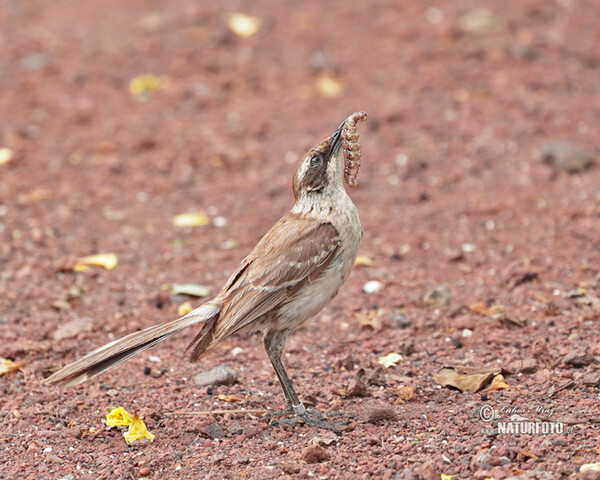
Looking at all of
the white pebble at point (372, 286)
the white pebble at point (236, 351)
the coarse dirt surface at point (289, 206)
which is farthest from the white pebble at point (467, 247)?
the white pebble at point (236, 351)

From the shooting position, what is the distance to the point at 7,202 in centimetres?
938

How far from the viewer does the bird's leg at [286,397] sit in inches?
212

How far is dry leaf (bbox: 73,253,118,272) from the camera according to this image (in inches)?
313

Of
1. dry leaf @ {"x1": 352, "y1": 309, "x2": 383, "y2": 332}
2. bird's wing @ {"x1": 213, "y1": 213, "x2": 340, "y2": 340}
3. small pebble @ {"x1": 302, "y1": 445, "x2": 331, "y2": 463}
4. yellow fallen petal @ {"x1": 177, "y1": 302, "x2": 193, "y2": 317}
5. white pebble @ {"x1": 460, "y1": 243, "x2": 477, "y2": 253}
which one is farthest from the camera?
white pebble @ {"x1": 460, "y1": 243, "x2": 477, "y2": 253}

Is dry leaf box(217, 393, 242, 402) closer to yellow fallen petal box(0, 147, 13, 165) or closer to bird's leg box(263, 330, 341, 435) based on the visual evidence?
bird's leg box(263, 330, 341, 435)

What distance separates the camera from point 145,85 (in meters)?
11.9

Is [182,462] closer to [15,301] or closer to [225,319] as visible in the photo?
[225,319]

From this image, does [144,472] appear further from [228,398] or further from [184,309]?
[184,309]

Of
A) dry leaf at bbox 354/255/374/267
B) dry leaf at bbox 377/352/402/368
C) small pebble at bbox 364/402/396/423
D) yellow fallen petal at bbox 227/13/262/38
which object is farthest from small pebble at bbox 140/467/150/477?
yellow fallen petal at bbox 227/13/262/38

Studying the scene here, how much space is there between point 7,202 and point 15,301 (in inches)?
96.5

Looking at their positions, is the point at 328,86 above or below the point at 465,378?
above

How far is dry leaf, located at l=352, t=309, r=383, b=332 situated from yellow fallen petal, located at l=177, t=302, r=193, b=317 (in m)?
1.38

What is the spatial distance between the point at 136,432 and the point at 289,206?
14.1 feet

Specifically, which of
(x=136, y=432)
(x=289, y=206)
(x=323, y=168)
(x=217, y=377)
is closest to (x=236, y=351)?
(x=217, y=377)
